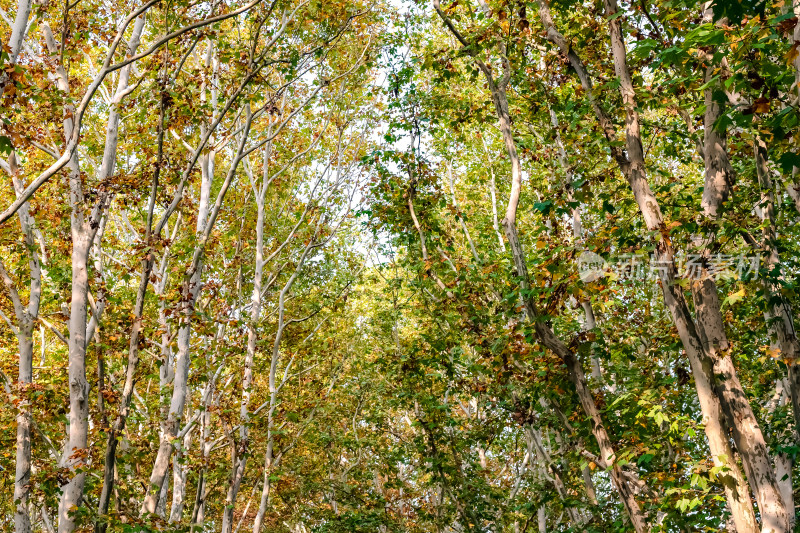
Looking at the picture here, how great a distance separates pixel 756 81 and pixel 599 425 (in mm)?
3466

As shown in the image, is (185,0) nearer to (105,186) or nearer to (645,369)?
(105,186)

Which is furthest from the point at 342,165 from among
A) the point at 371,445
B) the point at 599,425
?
the point at 599,425

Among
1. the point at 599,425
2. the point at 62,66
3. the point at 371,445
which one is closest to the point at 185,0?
the point at 62,66

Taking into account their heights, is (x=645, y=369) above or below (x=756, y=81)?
below

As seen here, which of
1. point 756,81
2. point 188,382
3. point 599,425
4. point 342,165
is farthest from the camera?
point 342,165

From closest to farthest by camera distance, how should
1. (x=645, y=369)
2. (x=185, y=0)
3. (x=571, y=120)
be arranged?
(x=185, y=0) < (x=571, y=120) < (x=645, y=369)

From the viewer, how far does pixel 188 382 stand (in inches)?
368

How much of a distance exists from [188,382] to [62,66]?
4.68 m

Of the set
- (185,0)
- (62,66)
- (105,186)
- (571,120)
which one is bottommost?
(105,186)

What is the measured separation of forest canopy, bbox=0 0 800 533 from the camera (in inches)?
217

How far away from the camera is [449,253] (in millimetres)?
9586

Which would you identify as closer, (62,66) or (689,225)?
(689,225)

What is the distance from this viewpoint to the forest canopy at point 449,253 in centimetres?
551

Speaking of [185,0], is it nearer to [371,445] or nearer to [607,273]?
[607,273]
